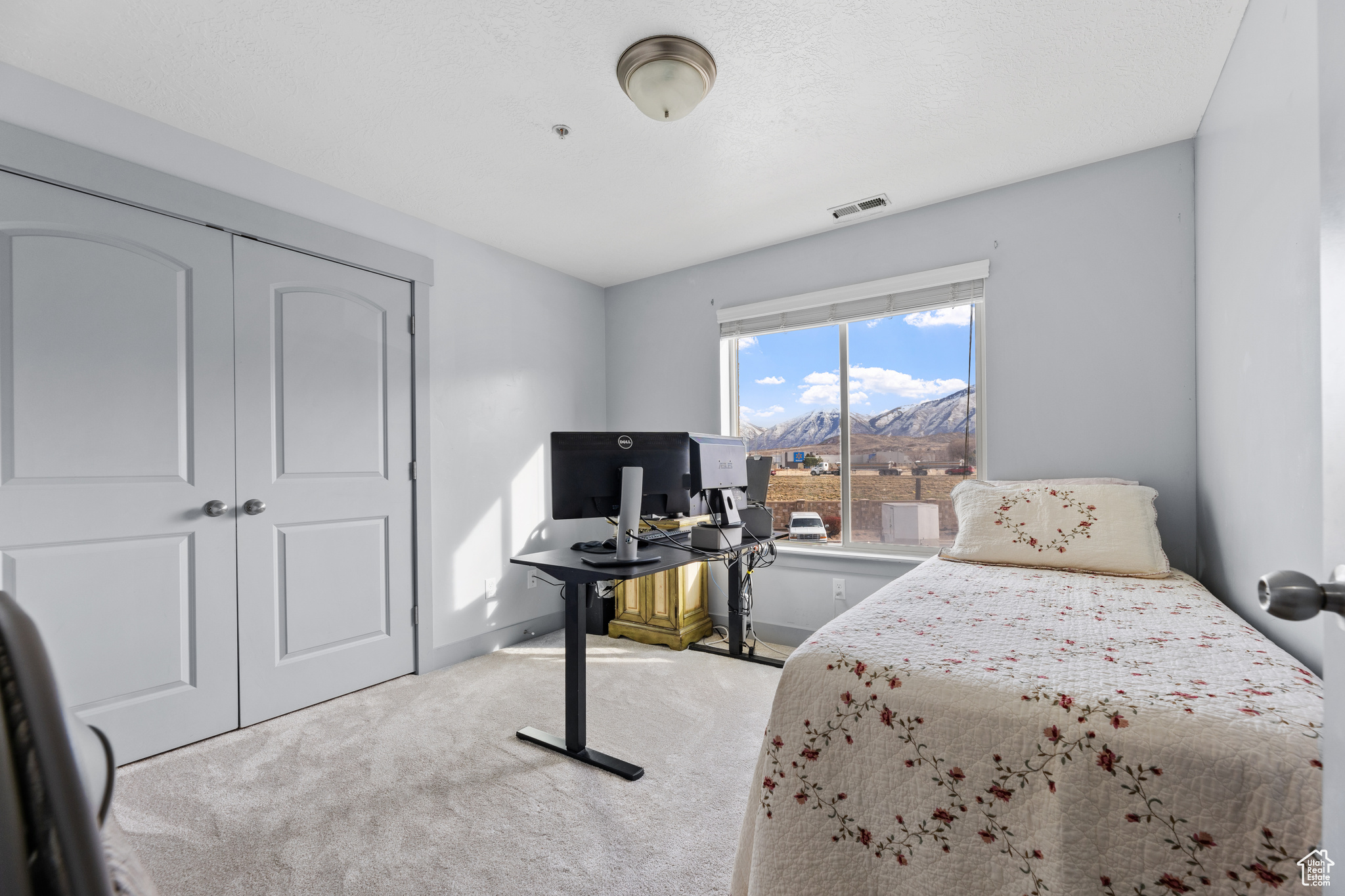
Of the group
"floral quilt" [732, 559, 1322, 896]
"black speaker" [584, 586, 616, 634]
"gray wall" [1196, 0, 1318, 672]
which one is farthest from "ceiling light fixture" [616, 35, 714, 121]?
"black speaker" [584, 586, 616, 634]

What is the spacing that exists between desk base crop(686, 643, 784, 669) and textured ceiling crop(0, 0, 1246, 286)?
2364mm

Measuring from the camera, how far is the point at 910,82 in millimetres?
2094

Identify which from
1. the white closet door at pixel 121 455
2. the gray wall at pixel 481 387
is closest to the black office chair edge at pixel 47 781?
the white closet door at pixel 121 455

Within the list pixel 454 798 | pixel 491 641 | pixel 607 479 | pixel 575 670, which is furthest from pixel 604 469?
pixel 491 641

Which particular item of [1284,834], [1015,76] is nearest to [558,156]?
[1015,76]

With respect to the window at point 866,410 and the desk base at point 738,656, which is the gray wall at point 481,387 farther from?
the window at point 866,410

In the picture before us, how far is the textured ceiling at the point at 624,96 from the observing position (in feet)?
5.87

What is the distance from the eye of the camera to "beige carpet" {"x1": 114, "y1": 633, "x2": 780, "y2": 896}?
1.60 meters

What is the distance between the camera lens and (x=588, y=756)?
7.09 feet

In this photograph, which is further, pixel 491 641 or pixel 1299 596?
pixel 491 641

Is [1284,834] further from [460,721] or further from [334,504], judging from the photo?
[334,504]

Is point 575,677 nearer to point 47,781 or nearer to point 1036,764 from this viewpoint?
point 1036,764

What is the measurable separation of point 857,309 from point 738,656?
2.01 metres

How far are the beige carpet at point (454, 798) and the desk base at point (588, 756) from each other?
0.08 feet
